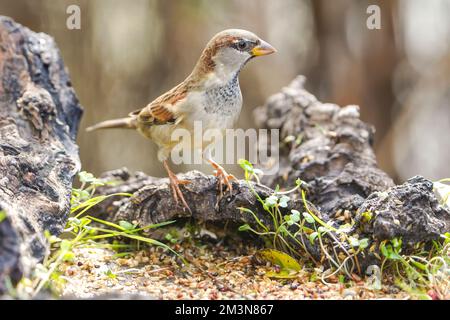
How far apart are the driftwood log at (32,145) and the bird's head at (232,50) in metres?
0.87

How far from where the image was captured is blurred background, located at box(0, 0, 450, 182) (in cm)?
674

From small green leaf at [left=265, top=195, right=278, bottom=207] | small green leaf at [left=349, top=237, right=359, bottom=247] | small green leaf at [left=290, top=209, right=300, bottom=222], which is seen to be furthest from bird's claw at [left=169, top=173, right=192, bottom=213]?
small green leaf at [left=349, top=237, right=359, bottom=247]

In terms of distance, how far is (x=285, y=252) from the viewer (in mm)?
2785

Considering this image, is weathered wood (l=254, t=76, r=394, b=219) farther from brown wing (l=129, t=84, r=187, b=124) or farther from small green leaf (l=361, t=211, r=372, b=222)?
brown wing (l=129, t=84, r=187, b=124)

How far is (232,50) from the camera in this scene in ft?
10.5

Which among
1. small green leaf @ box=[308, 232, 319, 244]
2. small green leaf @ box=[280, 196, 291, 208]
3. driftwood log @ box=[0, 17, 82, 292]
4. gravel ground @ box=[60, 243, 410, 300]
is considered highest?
driftwood log @ box=[0, 17, 82, 292]

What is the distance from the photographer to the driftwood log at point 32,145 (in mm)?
2115

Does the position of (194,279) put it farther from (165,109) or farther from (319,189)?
(165,109)

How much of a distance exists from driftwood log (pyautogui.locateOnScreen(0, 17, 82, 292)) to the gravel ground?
294mm

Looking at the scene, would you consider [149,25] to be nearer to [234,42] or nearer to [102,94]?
[102,94]

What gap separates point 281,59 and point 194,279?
204 inches

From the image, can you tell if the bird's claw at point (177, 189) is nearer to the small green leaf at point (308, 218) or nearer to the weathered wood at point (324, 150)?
the small green leaf at point (308, 218)
